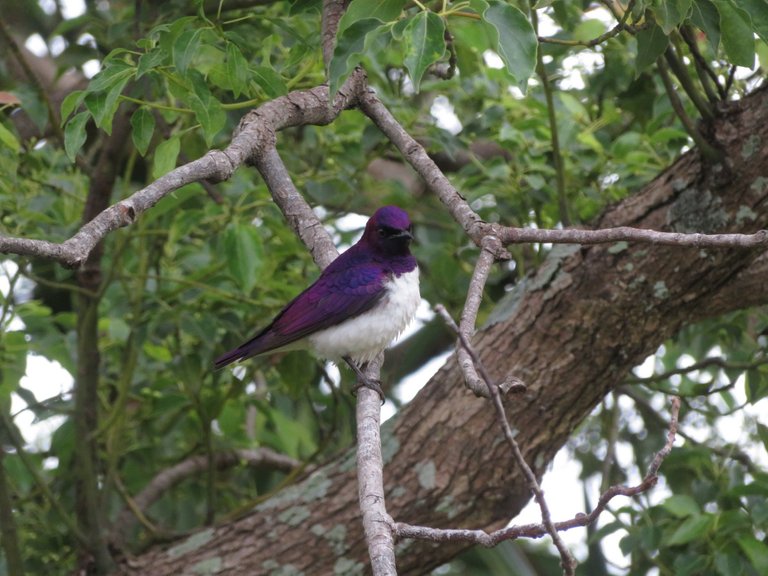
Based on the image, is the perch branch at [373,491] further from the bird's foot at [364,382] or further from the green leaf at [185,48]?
the green leaf at [185,48]

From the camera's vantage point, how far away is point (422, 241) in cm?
502

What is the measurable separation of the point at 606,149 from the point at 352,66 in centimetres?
254

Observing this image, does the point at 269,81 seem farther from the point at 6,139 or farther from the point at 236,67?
the point at 6,139

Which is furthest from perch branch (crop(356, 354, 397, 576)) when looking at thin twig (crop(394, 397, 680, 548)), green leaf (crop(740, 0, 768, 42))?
green leaf (crop(740, 0, 768, 42))

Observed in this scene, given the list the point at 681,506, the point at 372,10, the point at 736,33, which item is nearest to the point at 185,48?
the point at 372,10

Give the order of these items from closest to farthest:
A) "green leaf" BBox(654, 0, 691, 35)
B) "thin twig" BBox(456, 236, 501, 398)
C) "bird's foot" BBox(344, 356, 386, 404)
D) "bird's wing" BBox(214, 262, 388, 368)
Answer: "thin twig" BBox(456, 236, 501, 398)
"green leaf" BBox(654, 0, 691, 35)
"bird's foot" BBox(344, 356, 386, 404)
"bird's wing" BBox(214, 262, 388, 368)

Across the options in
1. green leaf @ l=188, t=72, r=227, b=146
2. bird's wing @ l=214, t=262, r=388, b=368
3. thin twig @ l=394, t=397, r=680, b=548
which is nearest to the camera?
thin twig @ l=394, t=397, r=680, b=548

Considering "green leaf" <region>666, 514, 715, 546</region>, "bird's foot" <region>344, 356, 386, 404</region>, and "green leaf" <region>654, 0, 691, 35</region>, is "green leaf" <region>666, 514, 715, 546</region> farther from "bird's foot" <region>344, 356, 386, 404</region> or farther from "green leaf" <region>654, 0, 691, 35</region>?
"green leaf" <region>654, 0, 691, 35</region>

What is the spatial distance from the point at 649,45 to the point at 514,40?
3.06 feet

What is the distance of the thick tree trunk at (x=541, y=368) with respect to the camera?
3.71 m

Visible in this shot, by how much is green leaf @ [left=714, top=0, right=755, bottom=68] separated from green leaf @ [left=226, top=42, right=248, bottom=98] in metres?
1.19

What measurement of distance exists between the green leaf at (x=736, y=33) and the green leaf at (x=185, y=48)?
127 centimetres

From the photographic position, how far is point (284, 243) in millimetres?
4355

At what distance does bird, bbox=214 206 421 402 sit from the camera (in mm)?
3797
